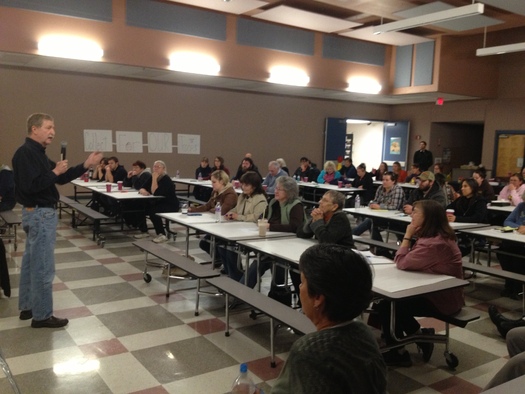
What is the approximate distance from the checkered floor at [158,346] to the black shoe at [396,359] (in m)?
0.04

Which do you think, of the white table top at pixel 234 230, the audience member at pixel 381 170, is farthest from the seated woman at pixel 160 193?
the audience member at pixel 381 170

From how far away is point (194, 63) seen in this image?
10.3m

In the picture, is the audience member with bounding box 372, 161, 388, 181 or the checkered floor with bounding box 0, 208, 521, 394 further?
the audience member with bounding box 372, 161, 388, 181

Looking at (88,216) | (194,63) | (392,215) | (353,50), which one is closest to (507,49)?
(353,50)

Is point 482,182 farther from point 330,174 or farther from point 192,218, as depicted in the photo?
Result: point 192,218

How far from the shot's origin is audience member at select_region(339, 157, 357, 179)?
1186 cm

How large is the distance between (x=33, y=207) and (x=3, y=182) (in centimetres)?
330

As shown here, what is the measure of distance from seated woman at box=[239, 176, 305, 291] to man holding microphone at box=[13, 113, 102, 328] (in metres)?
1.77

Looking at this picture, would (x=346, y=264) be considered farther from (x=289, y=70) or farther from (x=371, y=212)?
(x=289, y=70)

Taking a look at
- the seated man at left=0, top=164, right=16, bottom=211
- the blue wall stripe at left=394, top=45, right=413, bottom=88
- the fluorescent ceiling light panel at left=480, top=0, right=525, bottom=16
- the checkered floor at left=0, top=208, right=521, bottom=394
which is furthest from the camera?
the blue wall stripe at left=394, top=45, right=413, bottom=88

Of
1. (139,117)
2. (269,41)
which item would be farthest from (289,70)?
(139,117)

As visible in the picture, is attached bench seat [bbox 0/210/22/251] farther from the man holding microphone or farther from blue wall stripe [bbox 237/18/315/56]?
blue wall stripe [bbox 237/18/315/56]

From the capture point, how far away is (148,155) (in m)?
11.9

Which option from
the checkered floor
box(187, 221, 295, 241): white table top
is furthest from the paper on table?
box(187, 221, 295, 241): white table top
